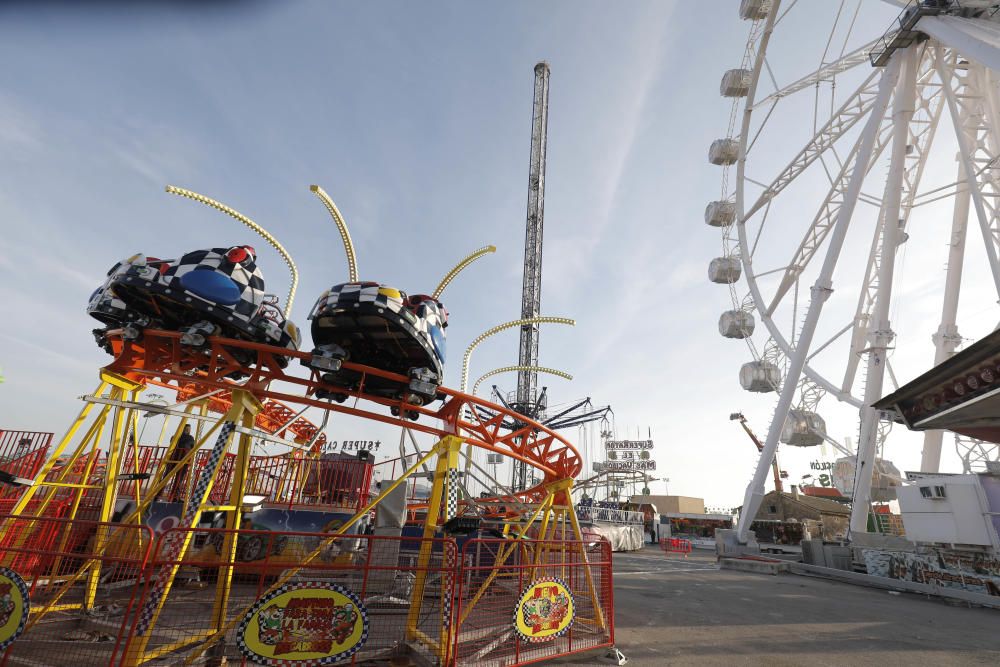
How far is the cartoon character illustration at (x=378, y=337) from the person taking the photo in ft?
19.7

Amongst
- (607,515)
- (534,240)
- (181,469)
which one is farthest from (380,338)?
(534,240)

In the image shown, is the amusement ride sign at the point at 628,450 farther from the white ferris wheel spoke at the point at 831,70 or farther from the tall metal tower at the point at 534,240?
the white ferris wheel spoke at the point at 831,70

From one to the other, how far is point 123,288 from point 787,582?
19.7 m

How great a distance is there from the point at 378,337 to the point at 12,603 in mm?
4310

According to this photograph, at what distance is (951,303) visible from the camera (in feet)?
70.0

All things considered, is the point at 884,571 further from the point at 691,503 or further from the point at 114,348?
the point at 691,503

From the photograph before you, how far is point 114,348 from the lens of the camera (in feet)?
23.5

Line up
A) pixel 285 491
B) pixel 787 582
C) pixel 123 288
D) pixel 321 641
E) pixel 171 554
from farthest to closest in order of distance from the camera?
pixel 787 582, pixel 285 491, pixel 123 288, pixel 171 554, pixel 321 641

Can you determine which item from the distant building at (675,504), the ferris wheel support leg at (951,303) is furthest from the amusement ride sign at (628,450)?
the ferris wheel support leg at (951,303)

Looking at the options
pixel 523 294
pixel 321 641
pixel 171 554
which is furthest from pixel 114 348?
pixel 523 294

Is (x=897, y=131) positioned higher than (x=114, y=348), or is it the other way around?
(x=897, y=131)

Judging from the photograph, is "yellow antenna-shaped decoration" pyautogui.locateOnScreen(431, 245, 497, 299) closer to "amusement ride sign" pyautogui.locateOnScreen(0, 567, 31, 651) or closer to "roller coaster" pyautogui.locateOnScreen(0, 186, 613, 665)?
"roller coaster" pyautogui.locateOnScreen(0, 186, 613, 665)

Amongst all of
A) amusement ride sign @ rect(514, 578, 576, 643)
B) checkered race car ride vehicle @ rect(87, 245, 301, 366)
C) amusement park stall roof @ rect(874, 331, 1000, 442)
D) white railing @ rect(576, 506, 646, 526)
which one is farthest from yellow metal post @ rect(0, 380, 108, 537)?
white railing @ rect(576, 506, 646, 526)

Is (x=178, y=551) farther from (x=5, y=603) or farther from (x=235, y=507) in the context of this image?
(x=5, y=603)
